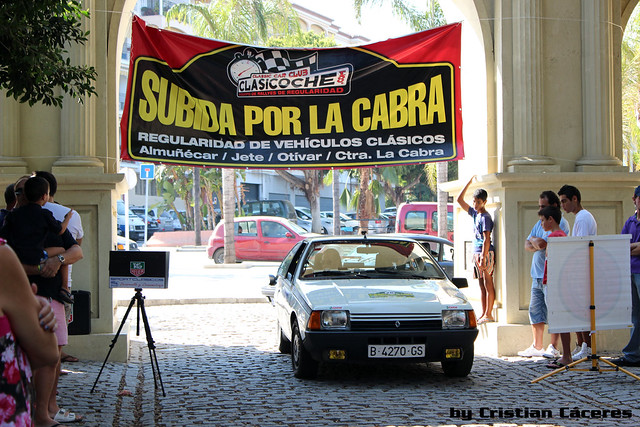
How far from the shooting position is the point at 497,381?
8.32 metres

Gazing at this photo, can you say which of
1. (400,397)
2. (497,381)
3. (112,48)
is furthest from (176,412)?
(112,48)

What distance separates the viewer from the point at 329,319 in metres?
7.87

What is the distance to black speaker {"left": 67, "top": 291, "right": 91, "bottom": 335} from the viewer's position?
8.93 meters

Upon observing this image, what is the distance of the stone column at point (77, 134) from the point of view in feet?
31.8

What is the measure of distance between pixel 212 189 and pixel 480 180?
161 feet

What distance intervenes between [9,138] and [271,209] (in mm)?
42595

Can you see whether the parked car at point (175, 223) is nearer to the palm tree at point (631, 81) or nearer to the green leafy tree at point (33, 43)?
the palm tree at point (631, 81)

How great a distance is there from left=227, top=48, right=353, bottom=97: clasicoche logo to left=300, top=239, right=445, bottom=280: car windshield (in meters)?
2.38

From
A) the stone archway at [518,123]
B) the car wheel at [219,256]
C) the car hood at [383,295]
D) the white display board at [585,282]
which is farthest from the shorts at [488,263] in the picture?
the car wheel at [219,256]

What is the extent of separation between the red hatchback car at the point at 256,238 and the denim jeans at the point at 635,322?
68.4 ft

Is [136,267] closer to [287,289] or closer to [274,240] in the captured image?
[287,289]

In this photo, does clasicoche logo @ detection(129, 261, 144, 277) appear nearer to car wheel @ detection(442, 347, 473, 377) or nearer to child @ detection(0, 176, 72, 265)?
child @ detection(0, 176, 72, 265)

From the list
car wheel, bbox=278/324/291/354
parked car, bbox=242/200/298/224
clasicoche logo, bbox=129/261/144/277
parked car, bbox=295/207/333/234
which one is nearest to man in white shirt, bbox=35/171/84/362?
clasicoche logo, bbox=129/261/144/277

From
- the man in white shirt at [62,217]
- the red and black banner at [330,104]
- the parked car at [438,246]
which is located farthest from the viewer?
the parked car at [438,246]
